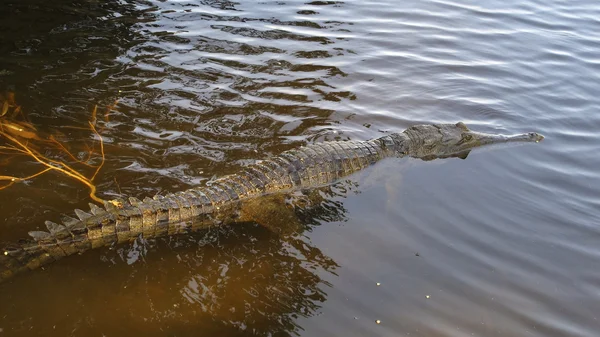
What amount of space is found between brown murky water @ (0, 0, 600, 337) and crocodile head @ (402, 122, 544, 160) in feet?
0.70

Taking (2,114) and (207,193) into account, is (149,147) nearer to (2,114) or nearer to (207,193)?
(207,193)

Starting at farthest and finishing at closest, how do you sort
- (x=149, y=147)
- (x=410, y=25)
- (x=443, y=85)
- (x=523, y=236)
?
(x=410, y=25) → (x=443, y=85) → (x=149, y=147) → (x=523, y=236)

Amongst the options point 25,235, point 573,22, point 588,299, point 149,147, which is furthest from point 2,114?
point 573,22

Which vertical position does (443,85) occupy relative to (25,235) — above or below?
above

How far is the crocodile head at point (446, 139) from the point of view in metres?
6.34

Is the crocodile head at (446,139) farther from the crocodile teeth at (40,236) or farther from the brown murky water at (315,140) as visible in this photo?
the crocodile teeth at (40,236)

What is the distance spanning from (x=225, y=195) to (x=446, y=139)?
3238 millimetres

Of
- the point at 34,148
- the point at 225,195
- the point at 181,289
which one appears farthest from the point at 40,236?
the point at 34,148

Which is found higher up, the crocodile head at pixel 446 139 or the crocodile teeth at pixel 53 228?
the crocodile head at pixel 446 139

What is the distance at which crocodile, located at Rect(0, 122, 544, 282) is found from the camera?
12.9 feet

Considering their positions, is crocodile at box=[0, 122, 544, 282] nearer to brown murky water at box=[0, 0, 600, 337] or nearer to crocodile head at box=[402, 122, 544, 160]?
crocodile head at box=[402, 122, 544, 160]

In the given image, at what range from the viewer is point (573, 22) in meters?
10.2

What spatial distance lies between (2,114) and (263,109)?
10.5 feet

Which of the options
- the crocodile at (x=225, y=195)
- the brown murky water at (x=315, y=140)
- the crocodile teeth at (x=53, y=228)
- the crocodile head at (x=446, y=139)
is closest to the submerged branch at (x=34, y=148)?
the brown murky water at (x=315, y=140)
